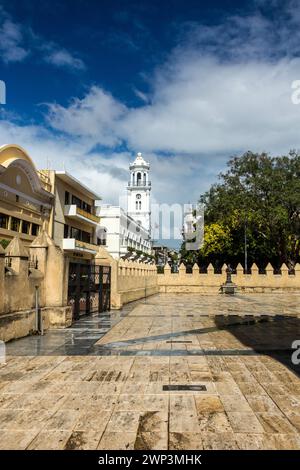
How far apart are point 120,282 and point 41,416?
45.8 feet

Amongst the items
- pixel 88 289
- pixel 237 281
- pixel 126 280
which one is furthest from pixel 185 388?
pixel 237 281

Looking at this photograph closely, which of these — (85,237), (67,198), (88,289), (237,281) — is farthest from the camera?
(85,237)

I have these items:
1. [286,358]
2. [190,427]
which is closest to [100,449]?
[190,427]

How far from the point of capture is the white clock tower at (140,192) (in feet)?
303

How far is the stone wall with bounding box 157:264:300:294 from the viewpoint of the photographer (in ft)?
114

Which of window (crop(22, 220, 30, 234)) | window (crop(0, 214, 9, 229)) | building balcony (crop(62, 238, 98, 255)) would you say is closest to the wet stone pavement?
window (crop(0, 214, 9, 229))

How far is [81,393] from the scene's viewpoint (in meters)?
4.74

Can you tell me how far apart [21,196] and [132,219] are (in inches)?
1815

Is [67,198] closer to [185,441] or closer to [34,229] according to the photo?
[34,229]

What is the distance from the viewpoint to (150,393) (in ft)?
15.6

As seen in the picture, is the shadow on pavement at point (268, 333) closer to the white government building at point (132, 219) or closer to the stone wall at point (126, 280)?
the stone wall at point (126, 280)

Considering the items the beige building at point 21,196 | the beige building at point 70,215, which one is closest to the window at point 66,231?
the beige building at point 70,215

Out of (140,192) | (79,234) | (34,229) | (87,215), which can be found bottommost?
(34,229)

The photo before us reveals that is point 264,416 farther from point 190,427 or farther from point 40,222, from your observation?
point 40,222
